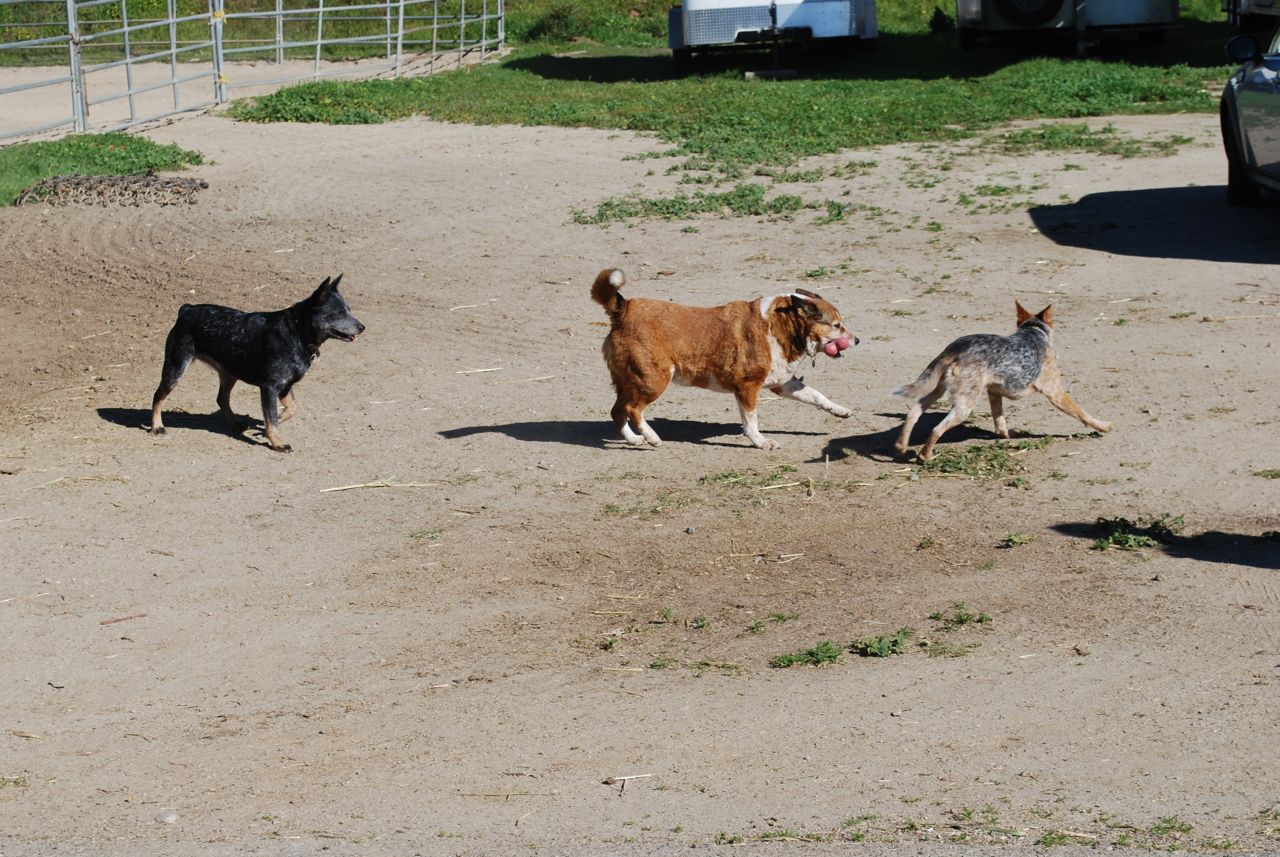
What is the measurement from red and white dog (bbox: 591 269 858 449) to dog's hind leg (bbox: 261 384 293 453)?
223cm

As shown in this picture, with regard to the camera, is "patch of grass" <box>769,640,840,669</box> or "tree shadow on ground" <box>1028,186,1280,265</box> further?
"tree shadow on ground" <box>1028,186,1280,265</box>

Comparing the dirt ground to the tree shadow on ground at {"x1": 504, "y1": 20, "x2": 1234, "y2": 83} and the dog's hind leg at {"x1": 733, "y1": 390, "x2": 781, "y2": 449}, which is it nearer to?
the dog's hind leg at {"x1": 733, "y1": 390, "x2": 781, "y2": 449}

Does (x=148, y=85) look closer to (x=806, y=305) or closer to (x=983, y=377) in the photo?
(x=806, y=305)

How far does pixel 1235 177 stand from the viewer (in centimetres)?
1518

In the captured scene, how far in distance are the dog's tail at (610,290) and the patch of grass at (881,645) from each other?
3245 millimetres

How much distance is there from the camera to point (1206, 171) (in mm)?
16891

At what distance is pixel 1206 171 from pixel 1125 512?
31.9 ft

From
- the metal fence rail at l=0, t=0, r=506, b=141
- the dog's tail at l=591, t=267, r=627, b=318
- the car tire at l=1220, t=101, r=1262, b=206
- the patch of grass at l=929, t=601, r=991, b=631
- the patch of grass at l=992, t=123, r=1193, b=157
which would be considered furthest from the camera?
the metal fence rail at l=0, t=0, r=506, b=141

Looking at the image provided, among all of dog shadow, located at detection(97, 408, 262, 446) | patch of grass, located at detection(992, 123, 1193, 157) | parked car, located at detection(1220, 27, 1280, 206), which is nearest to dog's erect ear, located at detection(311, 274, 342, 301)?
dog shadow, located at detection(97, 408, 262, 446)

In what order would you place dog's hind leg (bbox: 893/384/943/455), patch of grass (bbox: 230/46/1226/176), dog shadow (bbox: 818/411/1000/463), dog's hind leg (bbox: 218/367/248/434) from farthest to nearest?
patch of grass (bbox: 230/46/1226/176)
dog's hind leg (bbox: 218/367/248/434)
dog shadow (bbox: 818/411/1000/463)
dog's hind leg (bbox: 893/384/943/455)

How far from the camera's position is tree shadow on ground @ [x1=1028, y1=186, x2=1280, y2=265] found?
1395 centimetres

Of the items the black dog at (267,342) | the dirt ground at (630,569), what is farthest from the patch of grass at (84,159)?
the black dog at (267,342)

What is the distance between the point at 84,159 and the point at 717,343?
41.0 feet

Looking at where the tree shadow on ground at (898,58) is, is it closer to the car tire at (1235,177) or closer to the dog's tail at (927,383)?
the car tire at (1235,177)
